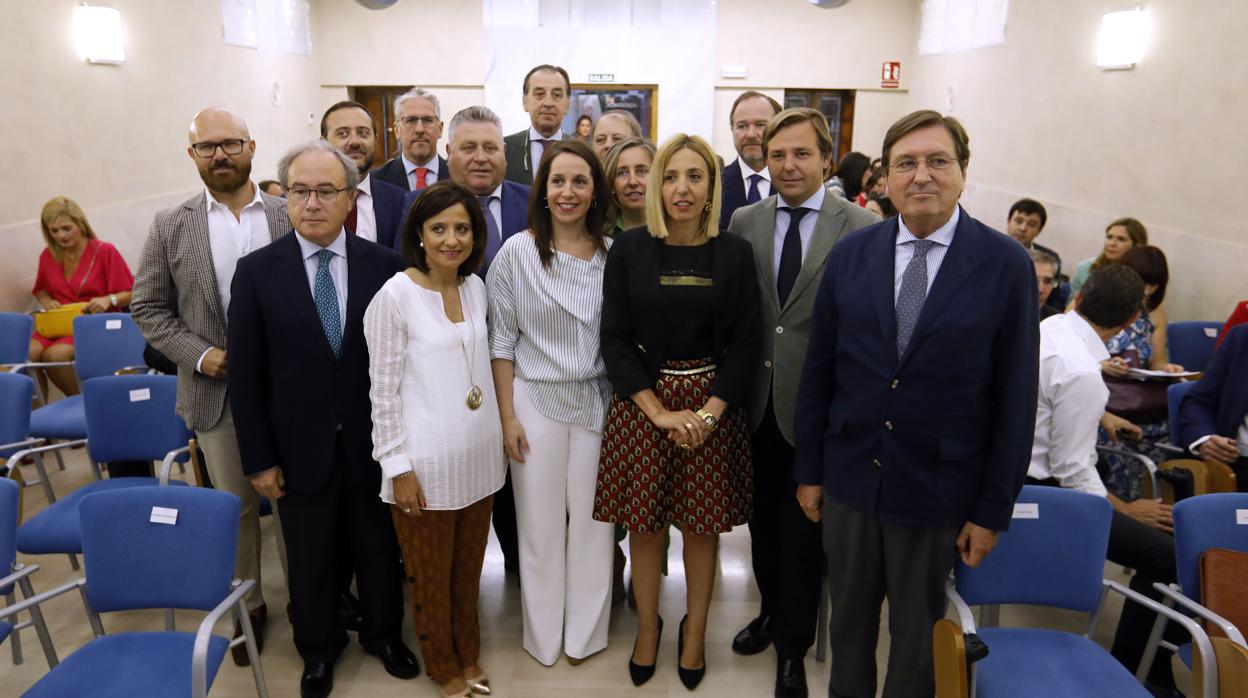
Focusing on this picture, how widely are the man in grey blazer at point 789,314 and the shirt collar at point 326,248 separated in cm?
132

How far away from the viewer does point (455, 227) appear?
242 centimetres

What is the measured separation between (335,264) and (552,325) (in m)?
0.73

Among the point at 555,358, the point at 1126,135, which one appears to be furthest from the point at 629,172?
the point at 1126,135

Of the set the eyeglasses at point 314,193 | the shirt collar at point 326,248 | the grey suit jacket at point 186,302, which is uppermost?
the eyeglasses at point 314,193

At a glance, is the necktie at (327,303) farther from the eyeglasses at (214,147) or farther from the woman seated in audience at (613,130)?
the woman seated in audience at (613,130)

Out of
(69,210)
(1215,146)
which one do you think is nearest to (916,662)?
(1215,146)

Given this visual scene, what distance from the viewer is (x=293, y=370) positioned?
244 centimetres

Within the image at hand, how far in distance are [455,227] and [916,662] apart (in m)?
1.83

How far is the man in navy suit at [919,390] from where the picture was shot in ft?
6.23

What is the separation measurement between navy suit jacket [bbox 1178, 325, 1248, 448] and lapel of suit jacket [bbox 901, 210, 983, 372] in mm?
1949

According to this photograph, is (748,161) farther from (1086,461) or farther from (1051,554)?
(1051,554)

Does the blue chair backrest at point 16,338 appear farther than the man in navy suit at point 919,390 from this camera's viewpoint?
Yes

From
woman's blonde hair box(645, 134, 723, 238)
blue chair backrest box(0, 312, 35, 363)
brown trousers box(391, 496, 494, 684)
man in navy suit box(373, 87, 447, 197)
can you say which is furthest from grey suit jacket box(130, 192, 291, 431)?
blue chair backrest box(0, 312, 35, 363)

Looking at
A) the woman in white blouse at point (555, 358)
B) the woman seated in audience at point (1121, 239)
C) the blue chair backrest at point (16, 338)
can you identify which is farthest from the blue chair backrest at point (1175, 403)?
the blue chair backrest at point (16, 338)
